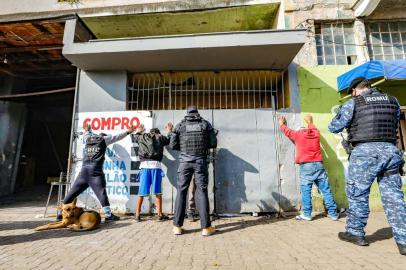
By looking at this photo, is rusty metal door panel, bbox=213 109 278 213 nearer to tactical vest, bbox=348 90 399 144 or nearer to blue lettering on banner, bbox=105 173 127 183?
blue lettering on banner, bbox=105 173 127 183

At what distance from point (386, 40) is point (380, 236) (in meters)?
5.15

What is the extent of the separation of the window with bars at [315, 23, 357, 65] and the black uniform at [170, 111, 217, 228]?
13.1ft

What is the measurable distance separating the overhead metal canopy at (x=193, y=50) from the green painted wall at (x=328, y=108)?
763 mm

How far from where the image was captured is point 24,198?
818 centimetres

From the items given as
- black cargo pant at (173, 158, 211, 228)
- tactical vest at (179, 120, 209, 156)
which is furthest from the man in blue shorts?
black cargo pant at (173, 158, 211, 228)

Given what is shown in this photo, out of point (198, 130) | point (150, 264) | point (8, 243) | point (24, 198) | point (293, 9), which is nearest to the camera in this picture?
point (150, 264)

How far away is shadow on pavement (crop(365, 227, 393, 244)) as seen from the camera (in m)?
3.42

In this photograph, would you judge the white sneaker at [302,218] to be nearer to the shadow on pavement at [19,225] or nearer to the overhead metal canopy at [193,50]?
the overhead metal canopy at [193,50]

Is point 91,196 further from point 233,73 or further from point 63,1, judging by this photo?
point 63,1

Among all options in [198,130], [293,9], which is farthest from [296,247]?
[293,9]

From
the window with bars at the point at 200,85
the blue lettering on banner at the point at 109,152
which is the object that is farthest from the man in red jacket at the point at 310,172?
the blue lettering on banner at the point at 109,152

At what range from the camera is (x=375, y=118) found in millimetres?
3111

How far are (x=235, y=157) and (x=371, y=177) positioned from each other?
2.75 metres

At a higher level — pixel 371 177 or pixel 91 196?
pixel 371 177
